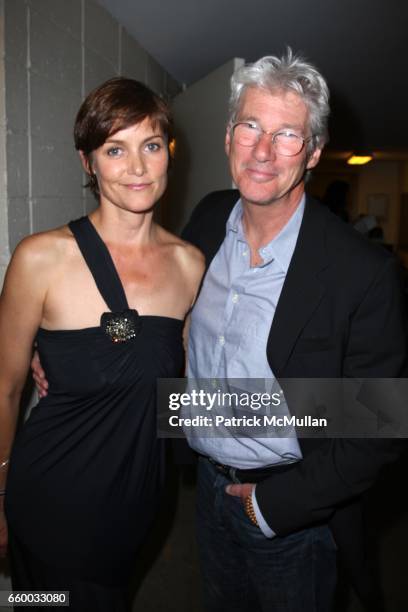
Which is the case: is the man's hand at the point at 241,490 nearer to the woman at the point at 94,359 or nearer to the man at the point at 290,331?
the man at the point at 290,331

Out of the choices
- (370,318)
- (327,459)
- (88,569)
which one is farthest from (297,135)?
(88,569)

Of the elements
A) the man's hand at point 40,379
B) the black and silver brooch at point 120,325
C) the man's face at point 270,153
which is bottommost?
the man's hand at point 40,379

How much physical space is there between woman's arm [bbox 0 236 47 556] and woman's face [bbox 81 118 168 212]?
253mm

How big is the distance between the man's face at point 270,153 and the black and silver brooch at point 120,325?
1.58 feet

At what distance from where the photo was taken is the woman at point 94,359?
50.9 inches

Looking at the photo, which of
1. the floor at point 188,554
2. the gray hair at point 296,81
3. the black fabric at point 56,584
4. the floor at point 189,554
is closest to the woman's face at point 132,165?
the gray hair at point 296,81

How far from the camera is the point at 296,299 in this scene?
52.5 inches

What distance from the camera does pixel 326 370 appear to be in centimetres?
133

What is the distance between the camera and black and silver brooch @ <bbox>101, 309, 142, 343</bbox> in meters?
1.30

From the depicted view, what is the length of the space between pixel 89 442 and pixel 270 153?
944 mm

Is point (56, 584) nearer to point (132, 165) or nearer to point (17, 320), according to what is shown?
point (17, 320)

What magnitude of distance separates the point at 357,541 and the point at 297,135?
1186 millimetres

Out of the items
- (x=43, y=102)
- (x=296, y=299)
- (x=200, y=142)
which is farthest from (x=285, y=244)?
(x=200, y=142)

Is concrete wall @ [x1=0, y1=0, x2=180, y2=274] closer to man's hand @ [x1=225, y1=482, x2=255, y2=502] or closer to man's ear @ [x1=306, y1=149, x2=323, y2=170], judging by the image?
man's ear @ [x1=306, y1=149, x2=323, y2=170]
